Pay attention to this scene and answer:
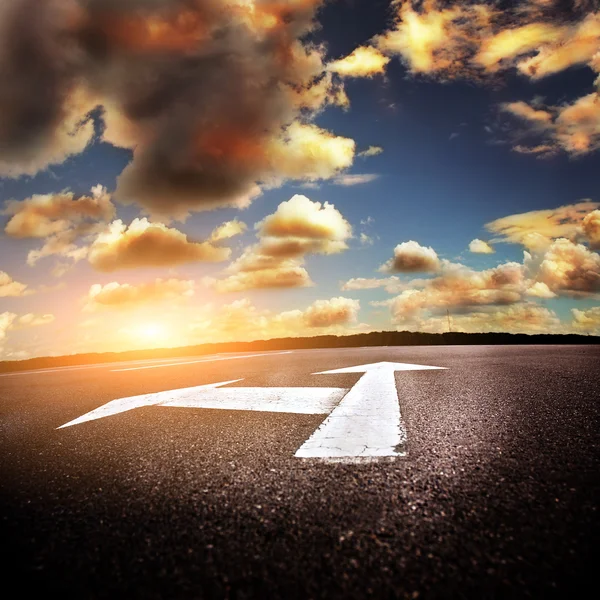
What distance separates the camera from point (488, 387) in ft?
12.2

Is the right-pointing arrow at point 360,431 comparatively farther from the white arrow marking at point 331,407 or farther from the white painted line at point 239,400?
the white painted line at point 239,400

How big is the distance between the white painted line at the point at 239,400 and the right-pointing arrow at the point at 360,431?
0.25 m

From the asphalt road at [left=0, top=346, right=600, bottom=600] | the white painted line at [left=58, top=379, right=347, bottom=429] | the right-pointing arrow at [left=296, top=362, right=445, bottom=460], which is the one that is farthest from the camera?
the white painted line at [left=58, top=379, right=347, bottom=429]

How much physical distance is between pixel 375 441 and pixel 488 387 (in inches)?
89.5

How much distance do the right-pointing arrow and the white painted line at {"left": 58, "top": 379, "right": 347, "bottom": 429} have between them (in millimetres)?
251

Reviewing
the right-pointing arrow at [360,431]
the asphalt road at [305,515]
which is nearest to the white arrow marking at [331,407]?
the right-pointing arrow at [360,431]

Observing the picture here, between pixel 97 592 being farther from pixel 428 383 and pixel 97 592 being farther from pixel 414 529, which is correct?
pixel 428 383

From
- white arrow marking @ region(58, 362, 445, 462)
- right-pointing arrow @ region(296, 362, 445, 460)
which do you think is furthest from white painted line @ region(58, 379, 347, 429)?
right-pointing arrow @ region(296, 362, 445, 460)

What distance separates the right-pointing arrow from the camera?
5.93 ft

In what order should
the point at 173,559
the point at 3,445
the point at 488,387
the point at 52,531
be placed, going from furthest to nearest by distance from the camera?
the point at 488,387 < the point at 3,445 < the point at 52,531 < the point at 173,559

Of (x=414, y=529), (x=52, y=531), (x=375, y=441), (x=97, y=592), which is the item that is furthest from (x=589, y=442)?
(x=52, y=531)

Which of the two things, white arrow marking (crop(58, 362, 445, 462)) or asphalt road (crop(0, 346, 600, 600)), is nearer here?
asphalt road (crop(0, 346, 600, 600))

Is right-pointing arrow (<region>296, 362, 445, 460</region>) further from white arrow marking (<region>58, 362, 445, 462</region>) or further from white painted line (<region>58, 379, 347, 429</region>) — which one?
white painted line (<region>58, 379, 347, 429</region>)

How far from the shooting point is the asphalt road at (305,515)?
86cm
